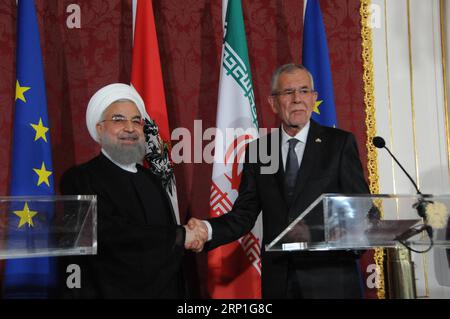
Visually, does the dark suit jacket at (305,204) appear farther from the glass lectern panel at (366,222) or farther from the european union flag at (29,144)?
the european union flag at (29,144)

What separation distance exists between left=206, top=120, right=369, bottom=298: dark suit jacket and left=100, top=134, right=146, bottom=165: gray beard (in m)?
0.59

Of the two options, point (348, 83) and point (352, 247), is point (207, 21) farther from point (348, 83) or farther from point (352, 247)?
point (352, 247)

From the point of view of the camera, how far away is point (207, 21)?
4.56 m

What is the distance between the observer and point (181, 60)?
4504 millimetres

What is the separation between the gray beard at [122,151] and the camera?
3.30 m

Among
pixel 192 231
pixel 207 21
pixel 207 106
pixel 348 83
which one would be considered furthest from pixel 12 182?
pixel 348 83

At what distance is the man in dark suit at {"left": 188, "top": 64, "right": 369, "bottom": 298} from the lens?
3080mm

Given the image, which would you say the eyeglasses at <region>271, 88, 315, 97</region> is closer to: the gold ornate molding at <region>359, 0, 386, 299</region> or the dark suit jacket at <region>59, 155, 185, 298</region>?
the dark suit jacket at <region>59, 155, 185, 298</region>

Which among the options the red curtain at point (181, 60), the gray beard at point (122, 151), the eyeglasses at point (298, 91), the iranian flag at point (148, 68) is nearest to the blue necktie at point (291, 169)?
the eyeglasses at point (298, 91)

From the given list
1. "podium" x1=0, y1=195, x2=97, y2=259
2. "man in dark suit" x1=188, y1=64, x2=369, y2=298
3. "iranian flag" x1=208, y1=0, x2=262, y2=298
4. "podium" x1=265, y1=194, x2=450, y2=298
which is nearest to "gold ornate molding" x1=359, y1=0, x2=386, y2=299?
"iranian flag" x1=208, y1=0, x2=262, y2=298

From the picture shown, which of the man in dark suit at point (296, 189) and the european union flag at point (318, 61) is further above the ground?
the european union flag at point (318, 61)

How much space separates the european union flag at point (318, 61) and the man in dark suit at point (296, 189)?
2.57 feet

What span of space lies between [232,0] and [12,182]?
1997 millimetres

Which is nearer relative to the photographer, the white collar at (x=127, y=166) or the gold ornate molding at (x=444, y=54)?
the white collar at (x=127, y=166)
